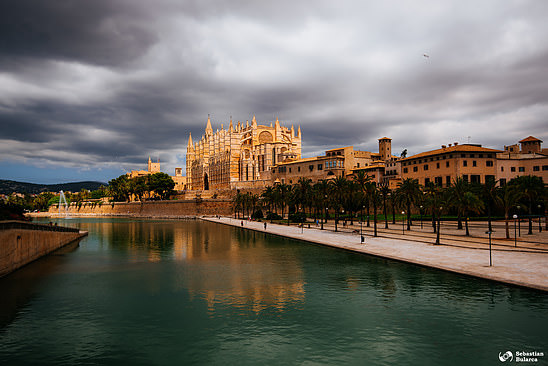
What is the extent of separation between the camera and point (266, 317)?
53.8ft

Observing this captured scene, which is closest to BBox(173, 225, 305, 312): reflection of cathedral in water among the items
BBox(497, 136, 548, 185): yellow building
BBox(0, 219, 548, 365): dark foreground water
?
BBox(0, 219, 548, 365): dark foreground water

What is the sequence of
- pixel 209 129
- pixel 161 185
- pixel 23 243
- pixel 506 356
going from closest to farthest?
pixel 506 356
pixel 23 243
pixel 161 185
pixel 209 129

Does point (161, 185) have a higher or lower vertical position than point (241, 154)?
lower

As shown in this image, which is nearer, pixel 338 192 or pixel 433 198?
pixel 433 198

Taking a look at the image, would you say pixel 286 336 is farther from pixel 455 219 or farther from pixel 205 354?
pixel 455 219

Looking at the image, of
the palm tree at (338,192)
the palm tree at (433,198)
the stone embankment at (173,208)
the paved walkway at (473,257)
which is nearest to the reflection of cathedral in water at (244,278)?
the paved walkway at (473,257)

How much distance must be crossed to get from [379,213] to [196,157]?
116 metres

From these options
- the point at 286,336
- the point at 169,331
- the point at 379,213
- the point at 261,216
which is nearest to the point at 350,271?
the point at 286,336

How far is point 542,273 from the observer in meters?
21.0

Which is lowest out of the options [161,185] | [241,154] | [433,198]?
[433,198]

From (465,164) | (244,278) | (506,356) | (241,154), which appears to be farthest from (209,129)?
(506,356)

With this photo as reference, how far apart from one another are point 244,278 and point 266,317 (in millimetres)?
8482

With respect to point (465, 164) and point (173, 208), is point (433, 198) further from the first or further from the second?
point (173, 208)

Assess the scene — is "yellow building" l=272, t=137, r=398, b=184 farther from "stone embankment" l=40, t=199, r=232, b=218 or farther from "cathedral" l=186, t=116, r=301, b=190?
"stone embankment" l=40, t=199, r=232, b=218
